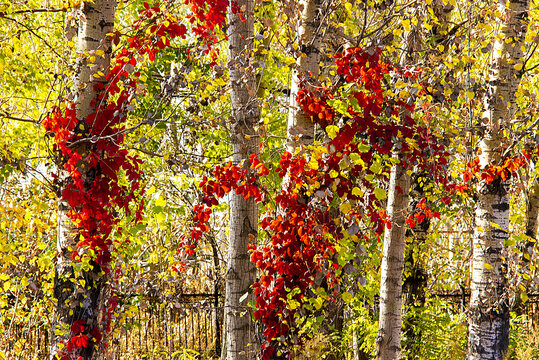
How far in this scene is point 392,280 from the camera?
14.1 ft

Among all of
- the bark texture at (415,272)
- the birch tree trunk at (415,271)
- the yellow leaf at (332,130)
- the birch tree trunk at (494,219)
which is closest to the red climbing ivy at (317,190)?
the yellow leaf at (332,130)

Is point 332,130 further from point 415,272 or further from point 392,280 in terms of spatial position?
point 415,272

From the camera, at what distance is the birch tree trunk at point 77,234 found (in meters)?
3.45

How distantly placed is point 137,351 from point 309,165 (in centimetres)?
666

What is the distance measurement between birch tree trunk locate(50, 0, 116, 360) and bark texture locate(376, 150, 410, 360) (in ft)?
7.91

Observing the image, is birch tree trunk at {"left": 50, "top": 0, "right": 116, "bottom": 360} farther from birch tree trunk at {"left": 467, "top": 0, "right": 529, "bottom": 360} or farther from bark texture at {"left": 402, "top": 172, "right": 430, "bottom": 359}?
bark texture at {"left": 402, "top": 172, "right": 430, "bottom": 359}

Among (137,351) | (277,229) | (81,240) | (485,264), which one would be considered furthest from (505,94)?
(137,351)

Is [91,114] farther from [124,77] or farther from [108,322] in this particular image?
[108,322]

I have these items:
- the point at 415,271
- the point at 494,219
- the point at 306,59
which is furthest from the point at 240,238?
the point at 415,271

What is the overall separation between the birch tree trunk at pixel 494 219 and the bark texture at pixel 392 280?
617mm

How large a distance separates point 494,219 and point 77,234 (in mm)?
3256

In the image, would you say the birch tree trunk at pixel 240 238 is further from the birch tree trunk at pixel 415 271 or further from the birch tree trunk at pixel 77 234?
the birch tree trunk at pixel 415 271

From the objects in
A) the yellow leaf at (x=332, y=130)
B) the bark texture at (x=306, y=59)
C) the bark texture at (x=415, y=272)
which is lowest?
the bark texture at (x=415, y=272)

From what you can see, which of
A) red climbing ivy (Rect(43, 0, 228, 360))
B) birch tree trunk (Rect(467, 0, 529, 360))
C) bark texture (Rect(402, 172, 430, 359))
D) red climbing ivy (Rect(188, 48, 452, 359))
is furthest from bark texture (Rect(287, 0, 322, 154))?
bark texture (Rect(402, 172, 430, 359))
